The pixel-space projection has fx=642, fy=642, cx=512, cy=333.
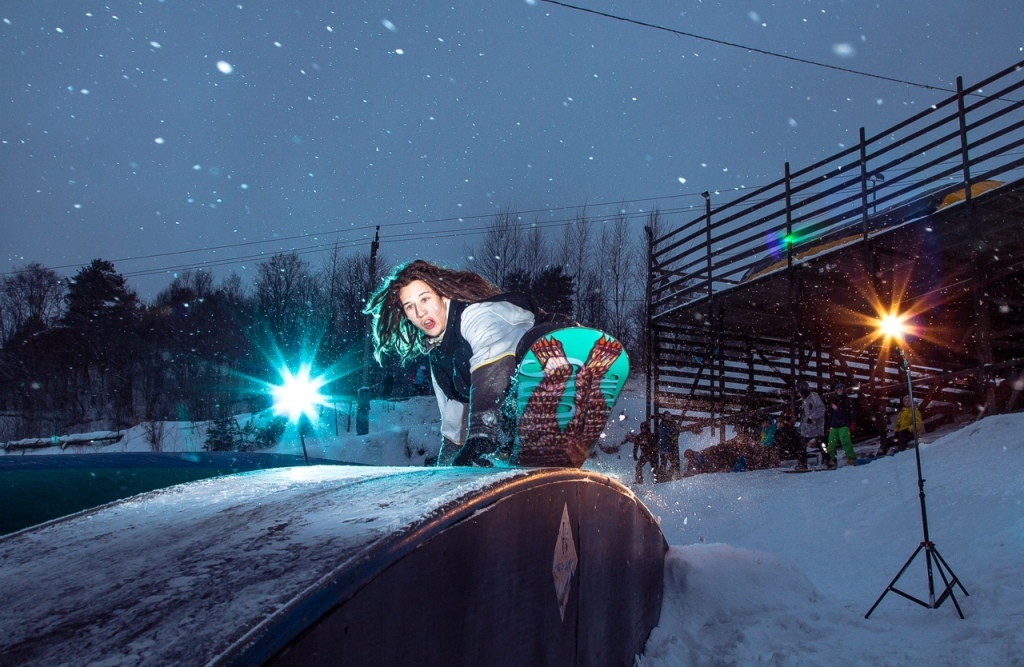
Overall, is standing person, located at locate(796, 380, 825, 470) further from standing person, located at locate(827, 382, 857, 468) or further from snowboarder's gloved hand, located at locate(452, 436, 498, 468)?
snowboarder's gloved hand, located at locate(452, 436, 498, 468)

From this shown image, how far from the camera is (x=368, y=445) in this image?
18766 millimetres

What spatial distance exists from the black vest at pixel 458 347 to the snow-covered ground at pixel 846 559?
1.38 meters

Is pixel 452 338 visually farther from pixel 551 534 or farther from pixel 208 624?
pixel 208 624

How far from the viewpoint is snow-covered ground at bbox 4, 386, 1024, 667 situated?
3.01 meters

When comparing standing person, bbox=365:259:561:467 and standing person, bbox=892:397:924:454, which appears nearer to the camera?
standing person, bbox=365:259:561:467

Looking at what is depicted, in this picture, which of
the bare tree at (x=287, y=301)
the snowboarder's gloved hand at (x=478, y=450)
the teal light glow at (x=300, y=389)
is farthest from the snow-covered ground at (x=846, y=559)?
the bare tree at (x=287, y=301)

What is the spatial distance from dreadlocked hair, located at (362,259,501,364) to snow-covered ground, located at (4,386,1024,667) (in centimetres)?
167

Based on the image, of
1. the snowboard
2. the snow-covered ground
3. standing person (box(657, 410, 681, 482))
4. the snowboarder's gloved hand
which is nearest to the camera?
the snowboard

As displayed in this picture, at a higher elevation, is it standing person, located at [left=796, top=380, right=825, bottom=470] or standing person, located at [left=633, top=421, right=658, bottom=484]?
standing person, located at [left=796, top=380, right=825, bottom=470]

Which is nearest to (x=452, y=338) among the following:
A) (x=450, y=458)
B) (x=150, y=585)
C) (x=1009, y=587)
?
(x=450, y=458)

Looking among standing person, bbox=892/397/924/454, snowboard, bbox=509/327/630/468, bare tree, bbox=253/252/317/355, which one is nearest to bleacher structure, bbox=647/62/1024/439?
standing person, bbox=892/397/924/454

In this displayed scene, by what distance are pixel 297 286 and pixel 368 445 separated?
24.4 meters

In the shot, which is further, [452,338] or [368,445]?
[368,445]

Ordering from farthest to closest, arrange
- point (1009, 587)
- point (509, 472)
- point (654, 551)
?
point (1009, 587) → point (654, 551) → point (509, 472)
